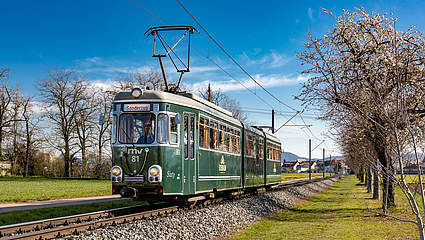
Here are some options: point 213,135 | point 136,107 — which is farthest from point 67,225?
point 213,135

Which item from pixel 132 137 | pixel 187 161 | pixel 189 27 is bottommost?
pixel 187 161

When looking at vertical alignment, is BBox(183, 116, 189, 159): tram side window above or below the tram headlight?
above

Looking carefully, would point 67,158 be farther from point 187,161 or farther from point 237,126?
point 187,161

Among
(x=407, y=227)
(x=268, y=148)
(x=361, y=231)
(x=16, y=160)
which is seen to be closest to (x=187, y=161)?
(x=361, y=231)

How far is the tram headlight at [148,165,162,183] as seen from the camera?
388 inches

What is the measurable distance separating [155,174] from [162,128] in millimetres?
1296

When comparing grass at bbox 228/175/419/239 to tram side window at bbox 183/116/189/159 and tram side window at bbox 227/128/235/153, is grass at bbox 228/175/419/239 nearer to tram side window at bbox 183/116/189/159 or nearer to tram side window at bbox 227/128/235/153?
tram side window at bbox 183/116/189/159

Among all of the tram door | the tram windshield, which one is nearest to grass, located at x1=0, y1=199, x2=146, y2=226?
the tram windshield

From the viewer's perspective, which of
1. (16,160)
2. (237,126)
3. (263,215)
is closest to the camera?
(263,215)

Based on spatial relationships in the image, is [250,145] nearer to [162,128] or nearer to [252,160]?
[252,160]

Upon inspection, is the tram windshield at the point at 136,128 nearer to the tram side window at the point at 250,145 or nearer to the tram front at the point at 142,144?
the tram front at the point at 142,144

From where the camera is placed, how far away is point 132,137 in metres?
10.3

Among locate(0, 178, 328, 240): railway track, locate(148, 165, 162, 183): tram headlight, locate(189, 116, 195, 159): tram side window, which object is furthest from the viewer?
locate(189, 116, 195, 159): tram side window

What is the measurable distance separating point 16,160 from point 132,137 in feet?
135
